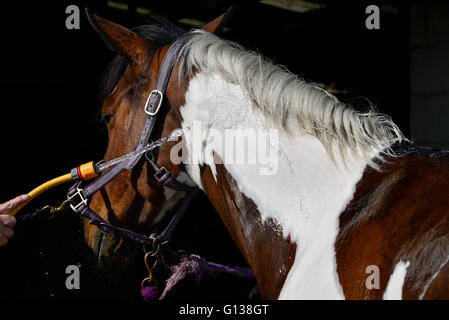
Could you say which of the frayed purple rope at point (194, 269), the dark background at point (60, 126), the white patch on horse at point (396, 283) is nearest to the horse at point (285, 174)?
the white patch on horse at point (396, 283)

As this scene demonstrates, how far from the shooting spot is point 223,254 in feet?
12.5

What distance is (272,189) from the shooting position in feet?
4.29

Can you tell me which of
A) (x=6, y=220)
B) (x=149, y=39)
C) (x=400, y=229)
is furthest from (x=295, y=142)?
(x=6, y=220)

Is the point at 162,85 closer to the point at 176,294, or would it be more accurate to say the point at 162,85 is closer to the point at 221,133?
the point at 221,133

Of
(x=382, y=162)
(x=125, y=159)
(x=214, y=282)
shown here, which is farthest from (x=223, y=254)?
(x=382, y=162)

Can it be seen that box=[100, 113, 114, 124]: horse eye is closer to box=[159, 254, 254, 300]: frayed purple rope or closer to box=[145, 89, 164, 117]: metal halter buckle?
box=[145, 89, 164, 117]: metal halter buckle

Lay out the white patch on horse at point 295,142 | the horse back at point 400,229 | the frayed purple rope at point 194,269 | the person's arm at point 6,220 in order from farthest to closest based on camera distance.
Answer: the frayed purple rope at point 194,269 < the person's arm at point 6,220 < the white patch on horse at point 295,142 < the horse back at point 400,229

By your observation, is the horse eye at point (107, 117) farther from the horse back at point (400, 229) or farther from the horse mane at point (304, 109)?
the horse back at point (400, 229)

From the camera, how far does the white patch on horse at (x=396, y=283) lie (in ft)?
3.29

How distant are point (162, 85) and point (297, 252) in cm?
72

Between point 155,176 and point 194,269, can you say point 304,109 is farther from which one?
point 194,269

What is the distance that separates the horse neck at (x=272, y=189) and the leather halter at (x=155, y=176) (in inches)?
3.9

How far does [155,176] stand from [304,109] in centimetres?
58

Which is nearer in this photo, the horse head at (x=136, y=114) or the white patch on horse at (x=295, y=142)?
the white patch on horse at (x=295, y=142)
